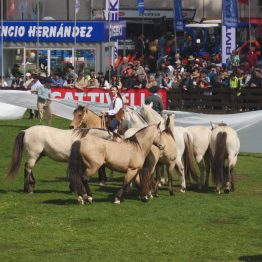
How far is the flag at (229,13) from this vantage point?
45.0 metres

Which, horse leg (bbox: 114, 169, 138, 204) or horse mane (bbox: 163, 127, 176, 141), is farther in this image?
horse mane (bbox: 163, 127, 176, 141)

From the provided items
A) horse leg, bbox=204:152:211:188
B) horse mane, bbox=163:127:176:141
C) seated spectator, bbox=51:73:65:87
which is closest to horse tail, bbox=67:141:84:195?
horse mane, bbox=163:127:176:141

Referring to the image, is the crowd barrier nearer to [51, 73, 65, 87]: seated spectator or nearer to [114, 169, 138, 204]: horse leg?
[51, 73, 65, 87]: seated spectator

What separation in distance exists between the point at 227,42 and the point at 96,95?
30.1 feet

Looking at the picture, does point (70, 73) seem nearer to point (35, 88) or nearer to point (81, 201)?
point (35, 88)

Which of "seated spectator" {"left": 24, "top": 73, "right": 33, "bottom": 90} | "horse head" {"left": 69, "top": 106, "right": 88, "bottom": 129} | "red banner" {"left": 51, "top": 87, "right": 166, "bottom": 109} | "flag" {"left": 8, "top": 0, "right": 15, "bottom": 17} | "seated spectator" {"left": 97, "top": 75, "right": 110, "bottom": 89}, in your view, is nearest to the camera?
"horse head" {"left": 69, "top": 106, "right": 88, "bottom": 129}

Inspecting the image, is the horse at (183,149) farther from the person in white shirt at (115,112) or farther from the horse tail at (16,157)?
the horse tail at (16,157)

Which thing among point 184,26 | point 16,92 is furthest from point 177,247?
point 184,26

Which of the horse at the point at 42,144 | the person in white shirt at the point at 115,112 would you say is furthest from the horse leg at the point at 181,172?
the person in white shirt at the point at 115,112

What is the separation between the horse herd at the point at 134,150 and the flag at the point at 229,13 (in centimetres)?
2316

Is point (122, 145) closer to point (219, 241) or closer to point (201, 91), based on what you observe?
point (219, 241)

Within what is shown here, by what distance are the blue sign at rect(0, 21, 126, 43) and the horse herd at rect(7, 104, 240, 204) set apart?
91.6ft

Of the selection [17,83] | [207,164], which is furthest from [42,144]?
[17,83]

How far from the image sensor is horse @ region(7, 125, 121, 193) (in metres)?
19.5
